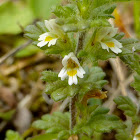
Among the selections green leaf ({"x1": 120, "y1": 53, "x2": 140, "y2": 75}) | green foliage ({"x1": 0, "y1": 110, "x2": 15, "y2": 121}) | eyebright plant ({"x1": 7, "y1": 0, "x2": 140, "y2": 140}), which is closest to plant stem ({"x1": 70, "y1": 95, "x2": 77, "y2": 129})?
eyebright plant ({"x1": 7, "y1": 0, "x2": 140, "y2": 140})

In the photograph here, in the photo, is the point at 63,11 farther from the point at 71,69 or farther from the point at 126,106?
the point at 126,106

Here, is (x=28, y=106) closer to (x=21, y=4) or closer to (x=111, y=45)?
(x=111, y=45)

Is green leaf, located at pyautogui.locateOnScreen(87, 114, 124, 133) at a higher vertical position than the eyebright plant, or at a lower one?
lower

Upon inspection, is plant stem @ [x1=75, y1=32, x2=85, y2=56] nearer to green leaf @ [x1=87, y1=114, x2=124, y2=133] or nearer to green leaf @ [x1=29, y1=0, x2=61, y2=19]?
green leaf @ [x1=87, y1=114, x2=124, y2=133]

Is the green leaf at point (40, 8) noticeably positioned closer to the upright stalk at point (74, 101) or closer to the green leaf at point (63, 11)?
the upright stalk at point (74, 101)

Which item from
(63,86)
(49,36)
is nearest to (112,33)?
(49,36)

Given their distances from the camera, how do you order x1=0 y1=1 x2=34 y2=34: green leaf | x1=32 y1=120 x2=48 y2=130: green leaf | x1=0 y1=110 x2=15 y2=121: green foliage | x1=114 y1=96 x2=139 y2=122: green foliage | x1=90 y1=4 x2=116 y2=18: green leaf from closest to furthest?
x1=90 y1=4 x2=116 y2=18: green leaf, x1=114 y1=96 x2=139 y2=122: green foliage, x1=32 y1=120 x2=48 y2=130: green leaf, x1=0 y1=110 x2=15 y2=121: green foliage, x1=0 y1=1 x2=34 y2=34: green leaf

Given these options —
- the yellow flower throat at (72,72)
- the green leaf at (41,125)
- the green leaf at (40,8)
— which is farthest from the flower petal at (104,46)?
the green leaf at (40,8)
